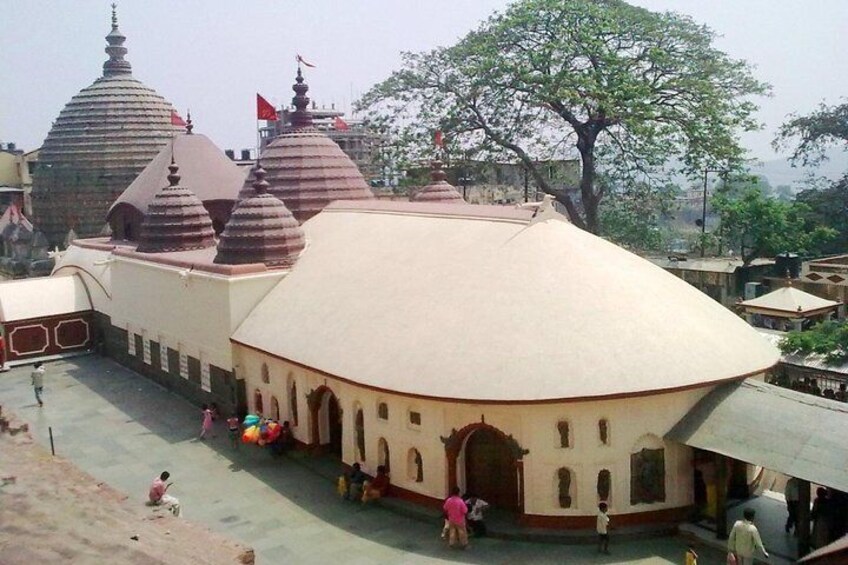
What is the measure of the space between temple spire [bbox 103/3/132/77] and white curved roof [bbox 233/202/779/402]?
2862 centimetres

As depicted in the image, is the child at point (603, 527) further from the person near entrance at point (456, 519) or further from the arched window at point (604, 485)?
the person near entrance at point (456, 519)

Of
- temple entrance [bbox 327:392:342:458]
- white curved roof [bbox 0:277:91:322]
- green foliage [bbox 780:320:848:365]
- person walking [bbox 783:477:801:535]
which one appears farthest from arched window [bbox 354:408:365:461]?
white curved roof [bbox 0:277:91:322]

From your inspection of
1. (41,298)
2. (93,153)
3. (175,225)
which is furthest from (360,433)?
(93,153)

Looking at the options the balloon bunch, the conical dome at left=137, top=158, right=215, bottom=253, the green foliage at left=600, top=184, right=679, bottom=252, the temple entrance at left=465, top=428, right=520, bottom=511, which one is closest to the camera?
the temple entrance at left=465, top=428, right=520, bottom=511

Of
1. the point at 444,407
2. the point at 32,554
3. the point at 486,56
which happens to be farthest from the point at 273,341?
the point at 486,56

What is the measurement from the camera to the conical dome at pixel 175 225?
1041 inches

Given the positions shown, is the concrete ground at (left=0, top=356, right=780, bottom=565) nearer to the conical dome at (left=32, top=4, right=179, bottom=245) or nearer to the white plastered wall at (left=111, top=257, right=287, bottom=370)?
the white plastered wall at (left=111, top=257, right=287, bottom=370)

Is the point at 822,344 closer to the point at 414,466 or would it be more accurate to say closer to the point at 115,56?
the point at 414,466

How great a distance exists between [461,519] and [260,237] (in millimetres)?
10397

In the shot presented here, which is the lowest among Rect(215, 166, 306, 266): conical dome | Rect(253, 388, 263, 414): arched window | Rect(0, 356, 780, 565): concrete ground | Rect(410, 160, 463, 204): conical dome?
Rect(0, 356, 780, 565): concrete ground

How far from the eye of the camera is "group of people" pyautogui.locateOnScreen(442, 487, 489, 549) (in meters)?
14.2

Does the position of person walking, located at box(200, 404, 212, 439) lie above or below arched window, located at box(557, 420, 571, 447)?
below

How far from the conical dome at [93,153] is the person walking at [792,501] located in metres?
34.3

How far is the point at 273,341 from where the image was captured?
760 inches
